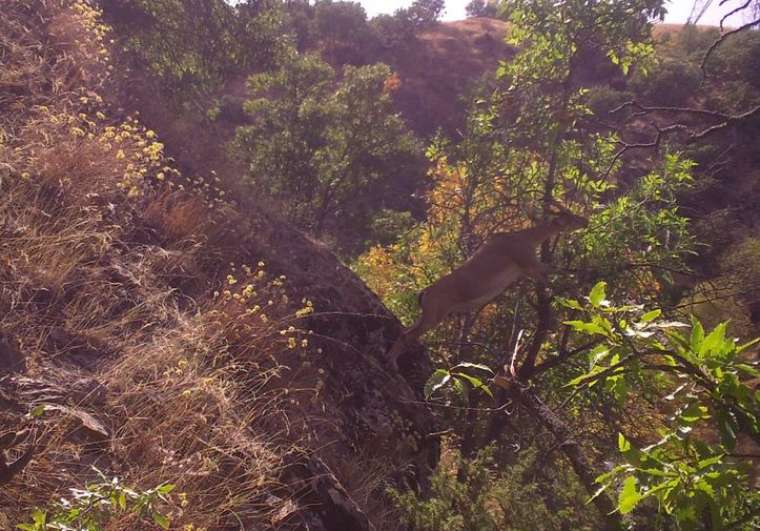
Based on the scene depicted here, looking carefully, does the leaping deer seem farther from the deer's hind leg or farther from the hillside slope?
the hillside slope

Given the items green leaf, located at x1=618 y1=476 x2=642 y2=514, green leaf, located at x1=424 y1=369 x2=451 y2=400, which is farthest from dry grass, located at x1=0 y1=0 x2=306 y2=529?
green leaf, located at x1=618 y1=476 x2=642 y2=514

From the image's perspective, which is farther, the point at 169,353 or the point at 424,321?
the point at 424,321

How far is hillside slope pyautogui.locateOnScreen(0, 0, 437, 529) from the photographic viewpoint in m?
3.05

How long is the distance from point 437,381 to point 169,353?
7.79 feet

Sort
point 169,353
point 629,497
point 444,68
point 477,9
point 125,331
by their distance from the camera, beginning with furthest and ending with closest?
point 477,9 < point 444,68 < point 125,331 < point 169,353 < point 629,497

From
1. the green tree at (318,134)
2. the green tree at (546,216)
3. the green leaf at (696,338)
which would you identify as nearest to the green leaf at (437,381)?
the green leaf at (696,338)

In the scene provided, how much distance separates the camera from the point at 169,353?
3.78 meters

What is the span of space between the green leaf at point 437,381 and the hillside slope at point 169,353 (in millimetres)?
1458

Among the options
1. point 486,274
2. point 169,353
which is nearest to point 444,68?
point 486,274

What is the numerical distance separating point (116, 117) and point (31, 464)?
18.0 ft

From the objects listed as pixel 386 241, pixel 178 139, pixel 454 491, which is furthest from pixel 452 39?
pixel 454 491

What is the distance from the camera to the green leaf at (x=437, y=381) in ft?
6.15

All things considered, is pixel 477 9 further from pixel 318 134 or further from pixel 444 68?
pixel 318 134

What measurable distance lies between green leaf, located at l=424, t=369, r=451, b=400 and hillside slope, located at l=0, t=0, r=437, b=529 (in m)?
1.46
